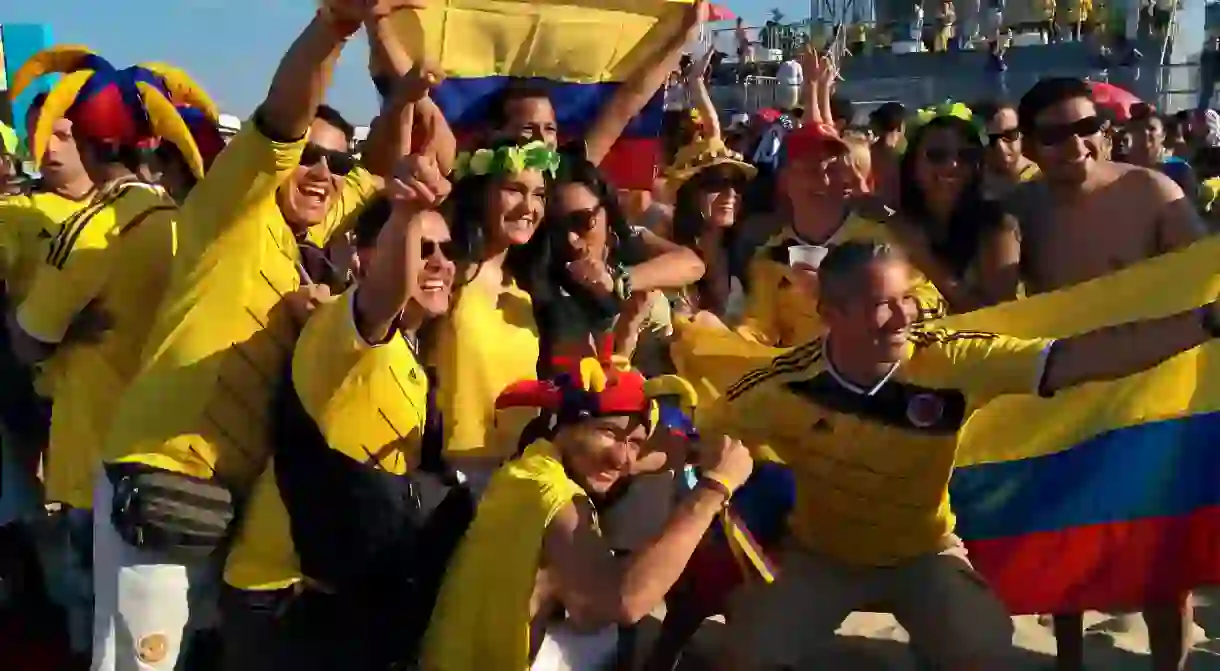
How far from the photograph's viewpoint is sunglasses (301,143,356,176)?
3.34 metres

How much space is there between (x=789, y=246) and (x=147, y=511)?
2.53 metres

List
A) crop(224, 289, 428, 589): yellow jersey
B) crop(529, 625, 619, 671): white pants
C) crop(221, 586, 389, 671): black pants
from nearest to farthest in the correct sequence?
crop(224, 289, 428, 589): yellow jersey → crop(221, 586, 389, 671): black pants → crop(529, 625, 619, 671): white pants

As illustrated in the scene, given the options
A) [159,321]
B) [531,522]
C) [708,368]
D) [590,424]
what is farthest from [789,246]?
[159,321]

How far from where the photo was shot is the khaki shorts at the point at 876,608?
3.14 meters

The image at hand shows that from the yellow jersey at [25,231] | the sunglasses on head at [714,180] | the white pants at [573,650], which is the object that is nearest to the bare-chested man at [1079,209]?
the sunglasses on head at [714,180]

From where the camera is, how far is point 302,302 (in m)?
2.83

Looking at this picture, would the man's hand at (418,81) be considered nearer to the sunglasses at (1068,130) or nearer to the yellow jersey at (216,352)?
the yellow jersey at (216,352)

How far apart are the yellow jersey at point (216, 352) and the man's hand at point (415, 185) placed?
0.41 metres

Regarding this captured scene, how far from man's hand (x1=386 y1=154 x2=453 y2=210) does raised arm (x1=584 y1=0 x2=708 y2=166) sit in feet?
6.79

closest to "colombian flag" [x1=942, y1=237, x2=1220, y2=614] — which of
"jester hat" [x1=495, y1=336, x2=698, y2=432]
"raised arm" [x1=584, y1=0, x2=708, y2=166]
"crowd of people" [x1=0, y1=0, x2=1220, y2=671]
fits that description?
"crowd of people" [x1=0, y1=0, x2=1220, y2=671]

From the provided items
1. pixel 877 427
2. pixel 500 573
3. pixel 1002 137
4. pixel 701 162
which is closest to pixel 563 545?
pixel 500 573

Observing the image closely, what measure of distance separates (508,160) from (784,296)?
1.40 meters

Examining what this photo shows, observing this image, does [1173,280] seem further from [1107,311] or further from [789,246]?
[789,246]

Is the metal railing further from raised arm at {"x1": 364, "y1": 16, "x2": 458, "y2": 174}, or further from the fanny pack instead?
the fanny pack
